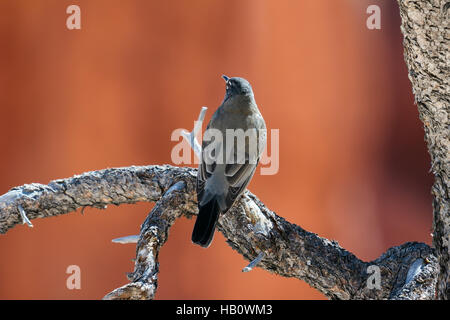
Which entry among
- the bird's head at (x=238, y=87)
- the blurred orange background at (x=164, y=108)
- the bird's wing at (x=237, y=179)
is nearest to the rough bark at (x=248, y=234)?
the bird's wing at (x=237, y=179)

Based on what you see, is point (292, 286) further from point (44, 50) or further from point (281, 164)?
point (44, 50)

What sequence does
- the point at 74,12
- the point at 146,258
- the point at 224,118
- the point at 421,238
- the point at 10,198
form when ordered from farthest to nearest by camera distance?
1. the point at 421,238
2. the point at 74,12
3. the point at 224,118
4. the point at 10,198
5. the point at 146,258

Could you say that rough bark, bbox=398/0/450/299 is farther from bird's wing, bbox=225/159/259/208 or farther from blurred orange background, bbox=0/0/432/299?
blurred orange background, bbox=0/0/432/299

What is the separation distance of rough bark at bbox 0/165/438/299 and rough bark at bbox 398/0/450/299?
0.12m

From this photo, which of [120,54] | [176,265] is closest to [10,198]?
[120,54]

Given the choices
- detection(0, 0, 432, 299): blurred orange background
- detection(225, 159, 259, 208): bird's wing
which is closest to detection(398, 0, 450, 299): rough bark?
detection(225, 159, 259, 208): bird's wing

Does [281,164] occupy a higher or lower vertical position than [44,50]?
lower

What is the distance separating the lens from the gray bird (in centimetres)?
179

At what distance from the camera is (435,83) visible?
146 centimetres

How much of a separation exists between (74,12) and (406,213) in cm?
337

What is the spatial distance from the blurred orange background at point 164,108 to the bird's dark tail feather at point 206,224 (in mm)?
2198

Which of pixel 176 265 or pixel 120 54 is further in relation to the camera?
pixel 176 265

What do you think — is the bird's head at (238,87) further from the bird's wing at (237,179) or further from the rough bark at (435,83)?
the rough bark at (435,83)

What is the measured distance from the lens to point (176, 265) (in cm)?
411
